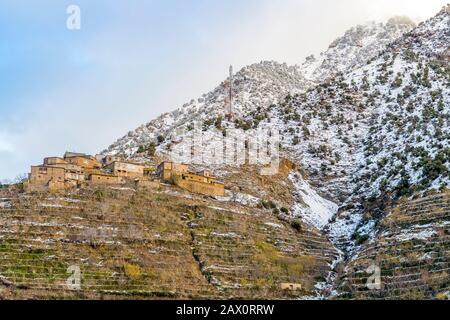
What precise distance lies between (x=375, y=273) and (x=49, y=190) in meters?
26.9

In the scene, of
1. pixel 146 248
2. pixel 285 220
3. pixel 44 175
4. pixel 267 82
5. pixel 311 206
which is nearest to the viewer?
pixel 146 248

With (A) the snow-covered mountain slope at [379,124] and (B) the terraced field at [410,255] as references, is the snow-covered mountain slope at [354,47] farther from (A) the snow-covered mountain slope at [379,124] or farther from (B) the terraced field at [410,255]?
(B) the terraced field at [410,255]

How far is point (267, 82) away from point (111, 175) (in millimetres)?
69426

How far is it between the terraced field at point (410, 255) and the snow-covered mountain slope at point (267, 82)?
129 ft

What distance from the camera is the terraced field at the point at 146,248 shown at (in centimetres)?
5141

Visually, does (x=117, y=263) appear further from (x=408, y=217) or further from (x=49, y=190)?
Answer: (x=408, y=217)

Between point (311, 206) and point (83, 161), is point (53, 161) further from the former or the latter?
point (311, 206)

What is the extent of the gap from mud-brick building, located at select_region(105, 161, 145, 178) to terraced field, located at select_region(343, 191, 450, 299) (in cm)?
2225

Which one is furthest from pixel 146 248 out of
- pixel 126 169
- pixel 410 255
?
pixel 410 255

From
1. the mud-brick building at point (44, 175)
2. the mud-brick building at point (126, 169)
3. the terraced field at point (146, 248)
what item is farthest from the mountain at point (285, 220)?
the mud-brick building at point (126, 169)

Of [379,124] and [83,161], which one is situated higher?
[379,124]

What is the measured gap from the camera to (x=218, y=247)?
196ft

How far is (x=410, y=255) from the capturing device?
56031 mm

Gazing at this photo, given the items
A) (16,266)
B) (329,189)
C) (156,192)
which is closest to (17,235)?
(16,266)
